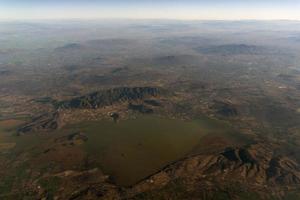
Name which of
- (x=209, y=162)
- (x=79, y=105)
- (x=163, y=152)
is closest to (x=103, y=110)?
(x=79, y=105)

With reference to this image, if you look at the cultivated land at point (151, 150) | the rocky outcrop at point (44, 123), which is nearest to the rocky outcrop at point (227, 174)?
the cultivated land at point (151, 150)

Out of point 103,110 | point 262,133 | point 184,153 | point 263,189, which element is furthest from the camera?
point 103,110

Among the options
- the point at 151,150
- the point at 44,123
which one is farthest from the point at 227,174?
the point at 44,123

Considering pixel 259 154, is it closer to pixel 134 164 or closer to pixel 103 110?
pixel 134 164

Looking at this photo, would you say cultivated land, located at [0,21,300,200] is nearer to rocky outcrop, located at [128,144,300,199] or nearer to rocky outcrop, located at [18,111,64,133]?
rocky outcrop, located at [128,144,300,199]

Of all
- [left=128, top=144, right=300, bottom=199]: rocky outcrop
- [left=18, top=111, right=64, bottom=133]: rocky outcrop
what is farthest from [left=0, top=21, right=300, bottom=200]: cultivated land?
[left=18, top=111, right=64, bottom=133]: rocky outcrop

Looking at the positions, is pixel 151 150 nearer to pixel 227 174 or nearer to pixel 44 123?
pixel 227 174

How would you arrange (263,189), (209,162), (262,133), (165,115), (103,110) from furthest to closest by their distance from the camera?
(103,110) < (165,115) < (262,133) < (209,162) < (263,189)

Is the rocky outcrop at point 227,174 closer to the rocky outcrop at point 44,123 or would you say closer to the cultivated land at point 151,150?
the cultivated land at point 151,150

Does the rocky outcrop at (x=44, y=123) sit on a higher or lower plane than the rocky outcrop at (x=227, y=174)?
lower

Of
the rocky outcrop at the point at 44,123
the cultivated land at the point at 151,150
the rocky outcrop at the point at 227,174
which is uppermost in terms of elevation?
the rocky outcrop at the point at 227,174

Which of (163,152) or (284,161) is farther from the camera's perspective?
(163,152)
